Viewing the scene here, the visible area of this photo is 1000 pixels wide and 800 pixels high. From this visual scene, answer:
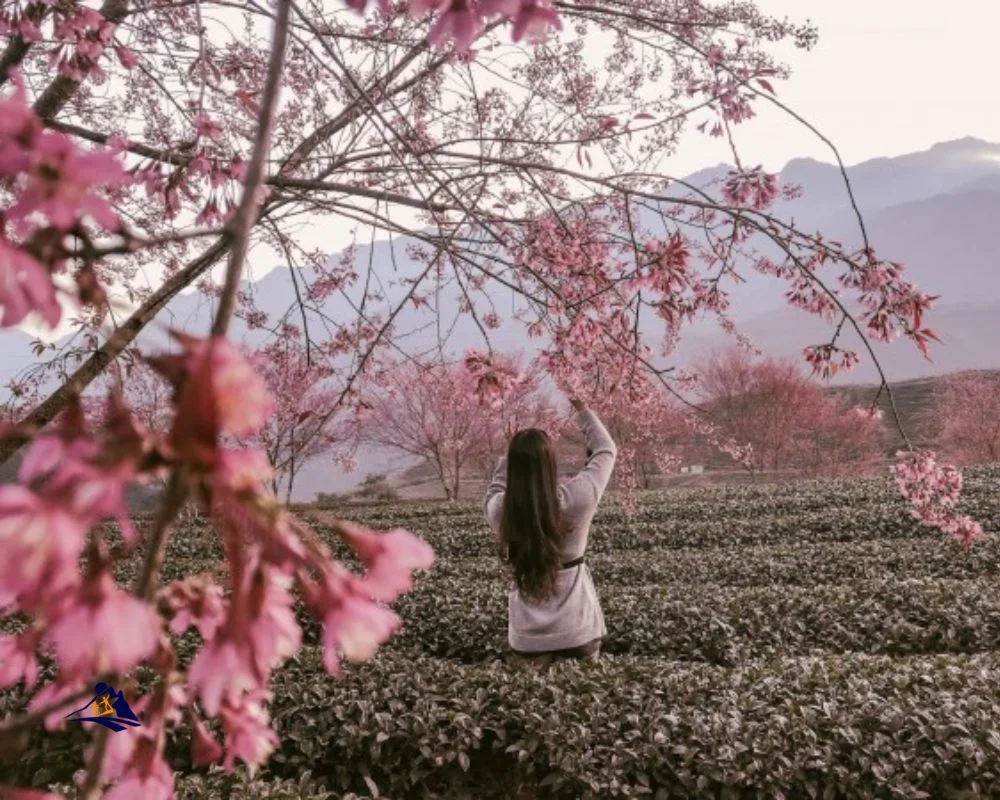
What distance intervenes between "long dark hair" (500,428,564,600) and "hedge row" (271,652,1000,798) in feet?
3.35

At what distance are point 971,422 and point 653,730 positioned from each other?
27384 millimetres

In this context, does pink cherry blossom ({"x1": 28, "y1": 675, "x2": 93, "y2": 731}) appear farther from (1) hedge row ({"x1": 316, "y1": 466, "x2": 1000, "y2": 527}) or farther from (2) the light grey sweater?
(1) hedge row ({"x1": 316, "y1": 466, "x2": 1000, "y2": 527})

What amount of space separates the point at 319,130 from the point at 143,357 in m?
3.32

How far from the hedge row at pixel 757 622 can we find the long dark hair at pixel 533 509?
3.14 m

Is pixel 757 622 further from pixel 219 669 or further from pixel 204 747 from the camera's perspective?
pixel 219 669

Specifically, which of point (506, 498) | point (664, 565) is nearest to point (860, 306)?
point (506, 498)

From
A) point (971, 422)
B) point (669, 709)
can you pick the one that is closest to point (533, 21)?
point (669, 709)

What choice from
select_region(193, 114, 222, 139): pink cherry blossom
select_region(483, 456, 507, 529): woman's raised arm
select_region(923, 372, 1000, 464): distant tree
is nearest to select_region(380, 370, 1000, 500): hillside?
select_region(923, 372, 1000, 464): distant tree

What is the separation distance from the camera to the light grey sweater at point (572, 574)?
3346 millimetres

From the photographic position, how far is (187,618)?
946 mm

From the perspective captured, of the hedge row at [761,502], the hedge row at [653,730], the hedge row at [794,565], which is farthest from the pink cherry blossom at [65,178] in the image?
the hedge row at [761,502]

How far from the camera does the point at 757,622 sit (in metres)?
6.16

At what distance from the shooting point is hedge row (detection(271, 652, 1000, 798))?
337 centimetres

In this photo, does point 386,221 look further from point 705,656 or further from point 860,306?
point 705,656
